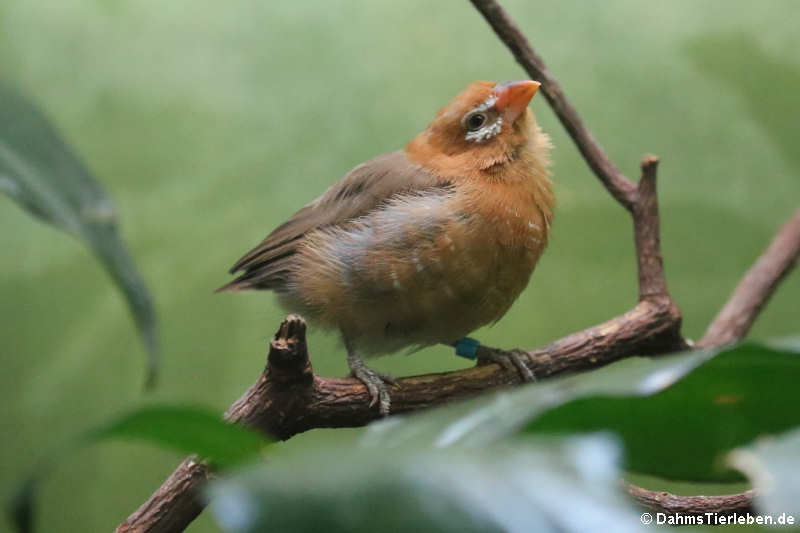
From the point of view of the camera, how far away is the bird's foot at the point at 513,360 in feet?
8.71

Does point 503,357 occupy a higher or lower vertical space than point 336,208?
lower

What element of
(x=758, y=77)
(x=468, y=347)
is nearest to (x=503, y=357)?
(x=468, y=347)

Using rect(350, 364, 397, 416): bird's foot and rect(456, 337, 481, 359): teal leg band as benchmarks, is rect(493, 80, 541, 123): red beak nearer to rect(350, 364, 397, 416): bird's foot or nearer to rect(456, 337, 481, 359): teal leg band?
rect(456, 337, 481, 359): teal leg band

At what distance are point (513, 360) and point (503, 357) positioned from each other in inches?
1.4

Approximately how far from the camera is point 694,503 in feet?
7.16

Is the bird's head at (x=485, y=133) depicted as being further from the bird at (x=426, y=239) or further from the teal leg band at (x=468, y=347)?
the teal leg band at (x=468, y=347)

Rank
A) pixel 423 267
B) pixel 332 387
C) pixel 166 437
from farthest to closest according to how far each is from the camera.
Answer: pixel 423 267 < pixel 332 387 < pixel 166 437

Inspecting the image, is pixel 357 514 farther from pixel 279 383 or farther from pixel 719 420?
pixel 279 383

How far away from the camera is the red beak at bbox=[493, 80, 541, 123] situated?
2.74 m

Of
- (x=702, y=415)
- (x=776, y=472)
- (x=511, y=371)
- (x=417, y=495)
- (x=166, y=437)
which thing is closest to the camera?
(x=417, y=495)

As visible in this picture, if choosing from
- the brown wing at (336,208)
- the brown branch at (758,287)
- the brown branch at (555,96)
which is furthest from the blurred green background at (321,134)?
the brown wing at (336,208)

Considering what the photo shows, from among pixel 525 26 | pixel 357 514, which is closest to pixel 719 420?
pixel 357 514

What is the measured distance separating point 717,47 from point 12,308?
359 centimetres

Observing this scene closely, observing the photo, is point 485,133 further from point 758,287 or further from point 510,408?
point 510,408
